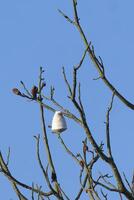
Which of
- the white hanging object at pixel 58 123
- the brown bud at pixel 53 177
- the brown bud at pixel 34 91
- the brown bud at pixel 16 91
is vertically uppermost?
the brown bud at pixel 16 91

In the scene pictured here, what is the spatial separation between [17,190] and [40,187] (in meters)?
0.21

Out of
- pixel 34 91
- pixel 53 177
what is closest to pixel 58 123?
pixel 34 91

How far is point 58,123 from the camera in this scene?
6.05 m

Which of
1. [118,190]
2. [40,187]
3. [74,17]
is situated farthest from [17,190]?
[74,17]

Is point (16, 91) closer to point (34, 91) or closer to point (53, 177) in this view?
point (34, 91)

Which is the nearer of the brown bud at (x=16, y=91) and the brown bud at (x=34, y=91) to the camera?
the brown bud at (x=34, y=91)

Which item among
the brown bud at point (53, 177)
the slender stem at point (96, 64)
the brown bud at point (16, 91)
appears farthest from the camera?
the brown bud at point (16, 91)

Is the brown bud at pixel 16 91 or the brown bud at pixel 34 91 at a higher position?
the brown bud at pixel 16 91

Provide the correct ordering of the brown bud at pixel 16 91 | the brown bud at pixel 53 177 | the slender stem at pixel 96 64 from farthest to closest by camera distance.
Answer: the brown bud at pixel 16 91
the brown bud at pixel 53 177
the slender stem at pixel 96 64

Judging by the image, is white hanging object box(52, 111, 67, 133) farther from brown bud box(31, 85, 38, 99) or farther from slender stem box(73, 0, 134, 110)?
slender stem box(73, 0, 134, 110)

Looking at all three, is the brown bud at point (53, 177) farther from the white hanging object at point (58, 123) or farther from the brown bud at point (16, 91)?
the brown bud at point (16, 91)

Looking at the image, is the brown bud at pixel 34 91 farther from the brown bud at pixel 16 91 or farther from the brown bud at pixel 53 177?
the brown bud at pixel 53 177

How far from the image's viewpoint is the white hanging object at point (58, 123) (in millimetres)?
5980

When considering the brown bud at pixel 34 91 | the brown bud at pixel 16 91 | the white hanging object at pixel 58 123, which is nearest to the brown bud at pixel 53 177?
the white hanging object at pixel 58 123
